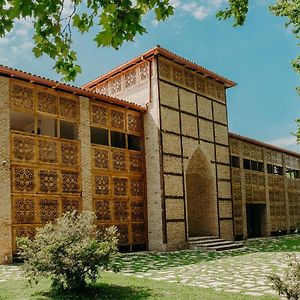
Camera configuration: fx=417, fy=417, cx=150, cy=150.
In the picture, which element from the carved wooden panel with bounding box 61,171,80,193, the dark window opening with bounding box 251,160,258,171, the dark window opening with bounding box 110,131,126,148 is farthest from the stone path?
the dark window opening with bounding box 251,160,258,171

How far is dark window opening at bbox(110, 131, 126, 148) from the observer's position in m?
17.0

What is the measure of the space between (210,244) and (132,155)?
16.4 ft

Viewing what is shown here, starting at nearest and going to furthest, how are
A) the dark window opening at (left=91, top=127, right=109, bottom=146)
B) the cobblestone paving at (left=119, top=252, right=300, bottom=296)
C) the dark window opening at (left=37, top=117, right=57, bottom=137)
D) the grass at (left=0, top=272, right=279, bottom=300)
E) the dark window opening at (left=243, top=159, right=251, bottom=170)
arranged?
the grass at (left=0, top=272, right=279, bottom=300), the cobblestone paving at (left=119, top=252, right=300, bottom=296), the dark window opening at (left=37, top=117, right=57, bottom=137), the dark window opening at (left=91, top=127, right=109, bottom=146), the dark window opening at (left=243, top=159, right=251, bottom=170)

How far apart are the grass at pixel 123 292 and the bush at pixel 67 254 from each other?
0.91ft

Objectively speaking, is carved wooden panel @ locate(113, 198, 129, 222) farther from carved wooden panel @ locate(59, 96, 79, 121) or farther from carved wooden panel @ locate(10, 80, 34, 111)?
carved wooden panel @ locate(10, 80, 34, 111)

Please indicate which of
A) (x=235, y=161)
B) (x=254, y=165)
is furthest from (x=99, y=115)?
(x=254, y=165)

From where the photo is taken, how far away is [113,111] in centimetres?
1647

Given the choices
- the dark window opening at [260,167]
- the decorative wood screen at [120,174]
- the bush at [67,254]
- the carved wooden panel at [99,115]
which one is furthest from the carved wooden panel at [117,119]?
the dark window opening at [260,167]

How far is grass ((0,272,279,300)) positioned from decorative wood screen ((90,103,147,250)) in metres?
6.92

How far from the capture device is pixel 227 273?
1016 cm

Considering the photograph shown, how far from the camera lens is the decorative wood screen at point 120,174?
50.8ft

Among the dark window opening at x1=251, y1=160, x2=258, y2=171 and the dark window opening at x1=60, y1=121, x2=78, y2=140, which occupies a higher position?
the dark window opening at x1=60, y1=121, x2=78, y2=140

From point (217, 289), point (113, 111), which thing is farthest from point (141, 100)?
point (217, 289)

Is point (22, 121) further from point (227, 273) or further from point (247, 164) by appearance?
point (247, 164)
